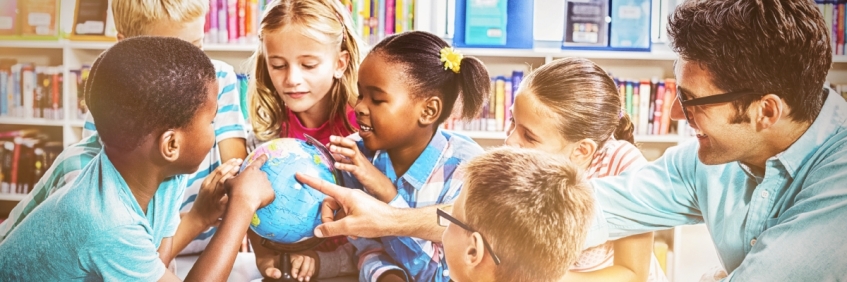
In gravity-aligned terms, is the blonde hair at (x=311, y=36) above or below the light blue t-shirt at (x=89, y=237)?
above

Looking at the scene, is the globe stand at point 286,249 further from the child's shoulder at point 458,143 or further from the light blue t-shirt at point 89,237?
the child's shoulder at point 458,143

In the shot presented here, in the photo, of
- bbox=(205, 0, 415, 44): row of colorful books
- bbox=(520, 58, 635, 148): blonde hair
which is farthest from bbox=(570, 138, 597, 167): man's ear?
bbox=(205, 0, 415, 44): row of colorful books

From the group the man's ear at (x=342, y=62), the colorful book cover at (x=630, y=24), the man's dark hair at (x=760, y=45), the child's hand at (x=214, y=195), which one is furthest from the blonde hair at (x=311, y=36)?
the man's dark hair at (x=760, y=45)

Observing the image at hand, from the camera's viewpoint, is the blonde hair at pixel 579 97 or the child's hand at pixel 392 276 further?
the child's hand at pixel 392 276

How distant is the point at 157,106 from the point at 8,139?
0.69 metres

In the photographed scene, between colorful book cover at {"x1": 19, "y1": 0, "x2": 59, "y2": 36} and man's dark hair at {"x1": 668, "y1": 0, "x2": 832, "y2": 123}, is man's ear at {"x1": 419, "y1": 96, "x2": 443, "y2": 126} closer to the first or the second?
man's dark hair at {"x1": 668, "y1": 0, "x2": 832, "y2": 123}

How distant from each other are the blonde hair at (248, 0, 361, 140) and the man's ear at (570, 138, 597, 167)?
0.55 m

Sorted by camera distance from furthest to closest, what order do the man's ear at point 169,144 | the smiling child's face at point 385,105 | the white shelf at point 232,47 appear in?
the white shelf at point 232,47
the smiling child's face at point 385,105
the man's ear at point 169,144

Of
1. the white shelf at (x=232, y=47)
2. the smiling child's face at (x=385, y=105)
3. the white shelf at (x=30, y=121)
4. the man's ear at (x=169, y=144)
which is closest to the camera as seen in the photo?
the man's ear at (x=169, y=144)

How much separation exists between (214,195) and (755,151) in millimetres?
1309

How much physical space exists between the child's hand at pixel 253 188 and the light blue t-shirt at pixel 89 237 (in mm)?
182

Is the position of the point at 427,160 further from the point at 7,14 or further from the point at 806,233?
the point at 7,14

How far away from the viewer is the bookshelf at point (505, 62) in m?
1.74

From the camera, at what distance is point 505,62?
1790 millimetres
